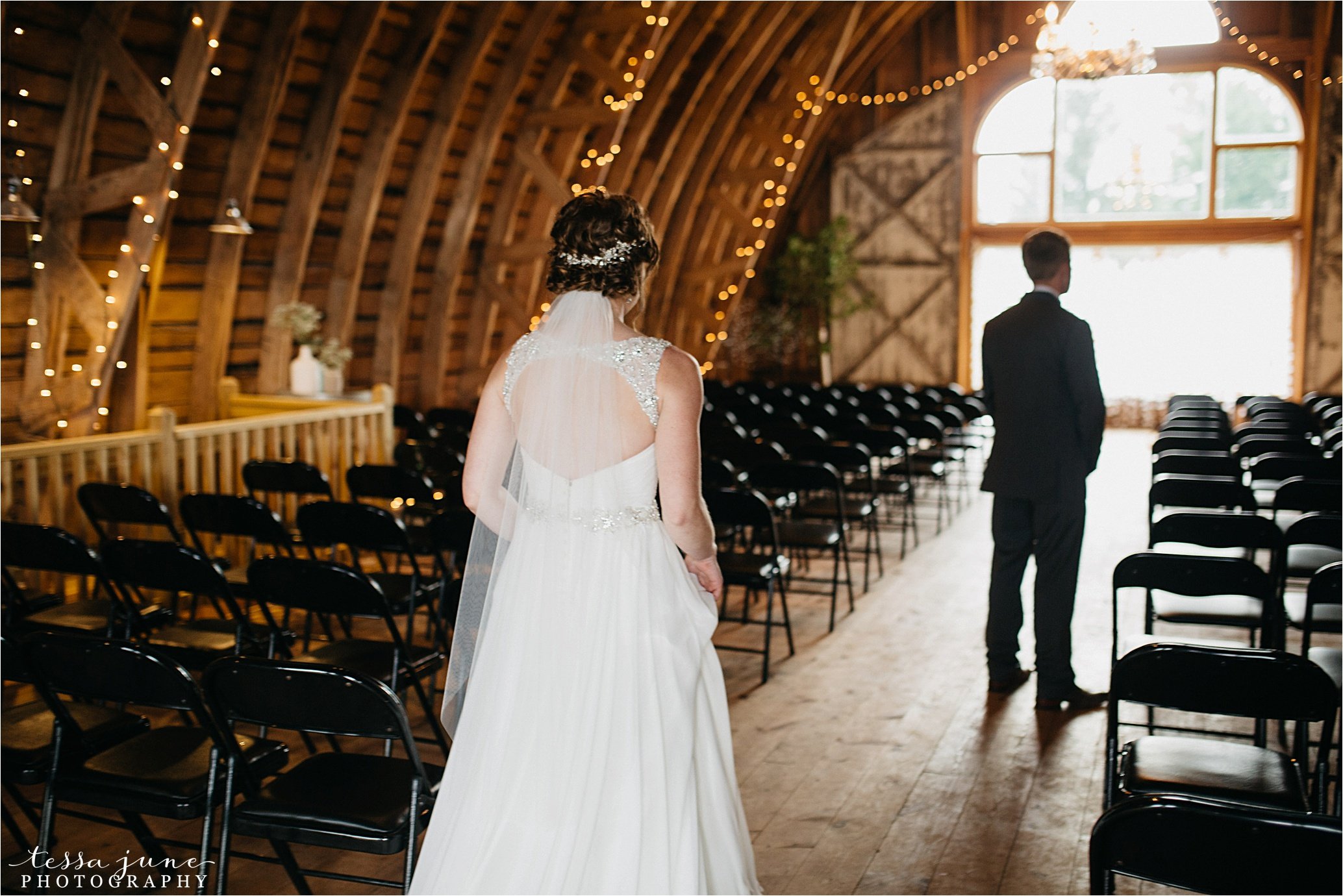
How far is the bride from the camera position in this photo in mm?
2719

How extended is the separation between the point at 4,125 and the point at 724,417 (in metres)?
5.05

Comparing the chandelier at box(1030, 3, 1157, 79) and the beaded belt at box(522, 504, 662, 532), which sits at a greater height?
the chandelier at box(1030, 3, 1157, 79)

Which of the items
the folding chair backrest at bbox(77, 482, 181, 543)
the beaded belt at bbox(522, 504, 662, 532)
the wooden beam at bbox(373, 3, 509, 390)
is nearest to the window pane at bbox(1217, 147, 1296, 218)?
the wooden beam at bbox(373, 3, 509, 390)

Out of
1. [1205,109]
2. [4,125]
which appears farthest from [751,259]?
[4,125]

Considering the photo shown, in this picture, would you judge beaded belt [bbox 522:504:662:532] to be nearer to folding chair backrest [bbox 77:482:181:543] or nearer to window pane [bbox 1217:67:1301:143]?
folding chair backrest [bbox 77:482:181:543]

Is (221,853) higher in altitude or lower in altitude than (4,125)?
lower

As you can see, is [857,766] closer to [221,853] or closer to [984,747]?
[984,747]

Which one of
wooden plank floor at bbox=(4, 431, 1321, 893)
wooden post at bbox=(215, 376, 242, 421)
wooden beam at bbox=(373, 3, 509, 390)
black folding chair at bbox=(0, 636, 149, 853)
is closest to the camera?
black folding chair at bbox=(0, 636, 149, 853)

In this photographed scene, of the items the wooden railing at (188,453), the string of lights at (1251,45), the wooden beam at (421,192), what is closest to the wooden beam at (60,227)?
the wooden railing at (188,453)

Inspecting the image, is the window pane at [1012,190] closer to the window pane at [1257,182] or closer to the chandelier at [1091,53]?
the window pane at [1257,182]

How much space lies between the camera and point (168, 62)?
732 centimetres

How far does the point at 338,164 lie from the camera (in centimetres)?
898

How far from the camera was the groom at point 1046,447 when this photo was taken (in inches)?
178

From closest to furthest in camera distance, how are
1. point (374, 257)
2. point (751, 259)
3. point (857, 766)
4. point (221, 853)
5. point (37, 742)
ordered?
point (221, 853), point (37, 742), point (857, 766), point (374, 257), point (751, 259)
